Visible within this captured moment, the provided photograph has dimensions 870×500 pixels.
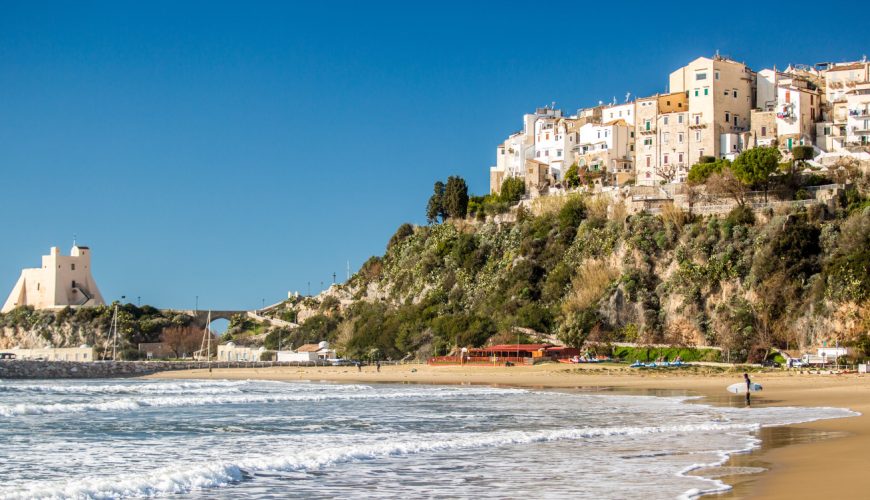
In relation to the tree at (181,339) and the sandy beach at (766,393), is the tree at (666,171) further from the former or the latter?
the tree at (181,339)

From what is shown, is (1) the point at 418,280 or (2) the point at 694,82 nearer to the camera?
(2) the point at 694,82

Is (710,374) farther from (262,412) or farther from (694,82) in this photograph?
(694,82)

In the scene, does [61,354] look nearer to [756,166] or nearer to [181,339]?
[181,339]

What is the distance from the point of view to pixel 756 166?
5306 cm

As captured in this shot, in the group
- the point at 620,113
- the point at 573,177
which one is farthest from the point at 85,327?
the point at 620,113

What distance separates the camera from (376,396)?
34219 mm

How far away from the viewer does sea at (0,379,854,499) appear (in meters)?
13.7

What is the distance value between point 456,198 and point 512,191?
5.25 metres

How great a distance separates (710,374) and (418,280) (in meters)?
30.4

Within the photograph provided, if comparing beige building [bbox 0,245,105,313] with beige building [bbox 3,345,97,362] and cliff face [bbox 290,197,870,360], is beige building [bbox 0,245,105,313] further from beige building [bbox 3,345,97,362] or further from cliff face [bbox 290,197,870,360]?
cliff face [bbox 290,197,870,360]

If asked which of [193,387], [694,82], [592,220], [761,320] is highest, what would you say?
[694,82]

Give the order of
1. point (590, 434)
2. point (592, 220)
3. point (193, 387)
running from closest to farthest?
point (590, 434), point (193, 387), point (592, 220)

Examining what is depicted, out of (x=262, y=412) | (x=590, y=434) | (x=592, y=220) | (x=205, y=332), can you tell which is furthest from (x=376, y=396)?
(x=205, y=332)

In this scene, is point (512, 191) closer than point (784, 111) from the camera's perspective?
No
